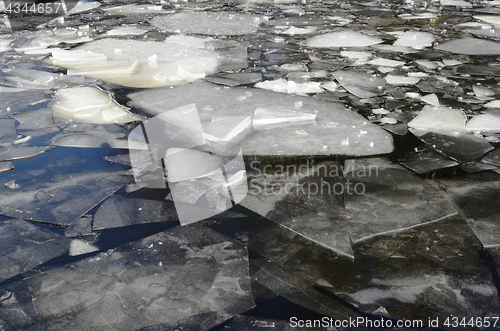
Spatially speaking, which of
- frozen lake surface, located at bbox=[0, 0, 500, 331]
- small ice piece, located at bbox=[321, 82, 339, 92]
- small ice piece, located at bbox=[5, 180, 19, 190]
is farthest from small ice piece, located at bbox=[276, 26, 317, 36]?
small ice piece, located at bbox=[5, 180, 19, 190]

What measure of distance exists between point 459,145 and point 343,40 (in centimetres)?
309

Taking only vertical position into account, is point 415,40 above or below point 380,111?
above

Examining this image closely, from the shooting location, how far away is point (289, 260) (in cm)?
182

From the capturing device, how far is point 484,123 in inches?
121

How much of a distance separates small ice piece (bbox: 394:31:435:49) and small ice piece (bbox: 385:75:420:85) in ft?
4.33

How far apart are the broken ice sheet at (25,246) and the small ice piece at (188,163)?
2.39ft

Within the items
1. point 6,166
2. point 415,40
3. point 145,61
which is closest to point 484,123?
point 415,40

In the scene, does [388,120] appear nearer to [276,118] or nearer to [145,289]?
[276,118]

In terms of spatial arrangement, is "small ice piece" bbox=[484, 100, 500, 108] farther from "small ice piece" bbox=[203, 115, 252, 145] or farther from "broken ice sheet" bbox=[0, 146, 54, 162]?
"broken ice sheet" bbox=[0, 146, 54, 162]

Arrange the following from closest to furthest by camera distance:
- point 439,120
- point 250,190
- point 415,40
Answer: point 250,190 < point 439,120 < point 415,40

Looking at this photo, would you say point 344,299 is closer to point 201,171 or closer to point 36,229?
point 201,171

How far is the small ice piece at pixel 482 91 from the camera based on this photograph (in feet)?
11.9

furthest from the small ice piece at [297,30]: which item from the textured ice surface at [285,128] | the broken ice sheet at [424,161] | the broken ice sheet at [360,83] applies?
the broken ice sheet at [424,161]

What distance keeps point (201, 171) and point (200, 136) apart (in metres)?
0.48
